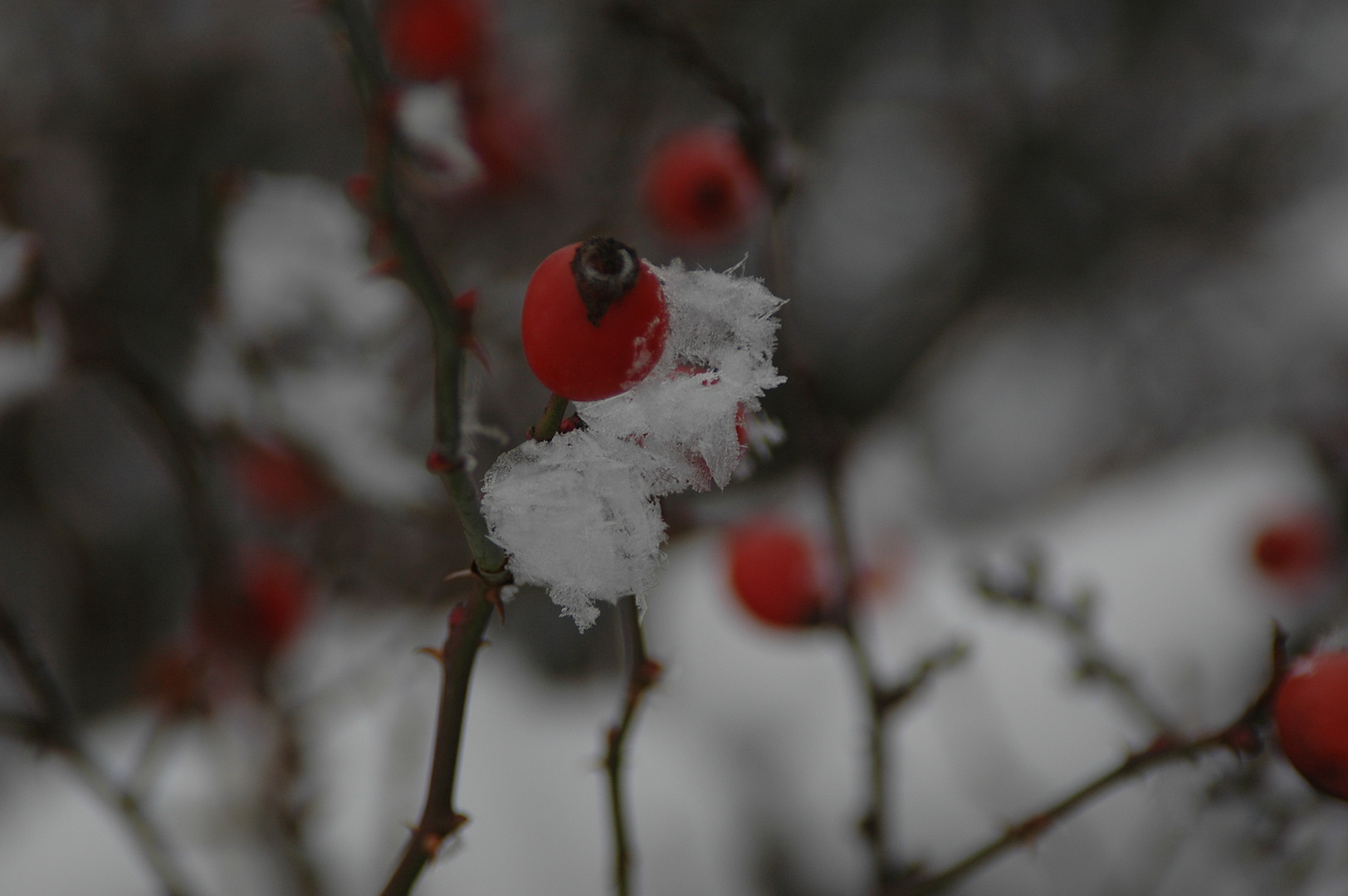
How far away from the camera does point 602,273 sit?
33 centimetres

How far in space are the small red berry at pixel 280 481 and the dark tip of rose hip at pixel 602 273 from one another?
A: 899 millimetres

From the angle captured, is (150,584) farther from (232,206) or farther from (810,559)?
(810,559)

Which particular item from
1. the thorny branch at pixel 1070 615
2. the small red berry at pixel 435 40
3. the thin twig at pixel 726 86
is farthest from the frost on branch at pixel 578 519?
the small red berry at pixel 435 40

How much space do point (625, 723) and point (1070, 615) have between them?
454mm

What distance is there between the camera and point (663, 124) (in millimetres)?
2809

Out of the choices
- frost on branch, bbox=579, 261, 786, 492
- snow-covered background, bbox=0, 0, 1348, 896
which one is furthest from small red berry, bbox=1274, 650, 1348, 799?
frost on branch, bbox=579, 261, 786, 492

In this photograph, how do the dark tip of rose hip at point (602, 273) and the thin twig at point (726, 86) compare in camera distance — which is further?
the thin twig at point (726, 86)

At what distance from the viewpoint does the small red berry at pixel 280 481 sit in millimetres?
1152

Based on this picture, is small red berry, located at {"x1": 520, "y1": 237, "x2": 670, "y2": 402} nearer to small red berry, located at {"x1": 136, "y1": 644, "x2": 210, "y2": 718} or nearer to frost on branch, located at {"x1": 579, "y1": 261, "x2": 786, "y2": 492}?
frost on branch, located at {"x1": 579, "y1": 261, "x2": 786, "y2": 492}

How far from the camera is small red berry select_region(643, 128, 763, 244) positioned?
3.01 ft

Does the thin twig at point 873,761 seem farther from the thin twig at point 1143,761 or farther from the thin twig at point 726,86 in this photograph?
the thin twig at point 726,86

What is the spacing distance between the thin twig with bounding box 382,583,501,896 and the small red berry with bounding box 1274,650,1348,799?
1.56ft

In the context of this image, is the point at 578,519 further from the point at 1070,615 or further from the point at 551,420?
the point at 1070,615

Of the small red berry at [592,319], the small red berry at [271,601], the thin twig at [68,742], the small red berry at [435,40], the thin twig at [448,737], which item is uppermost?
the small red berry at [435,40]
